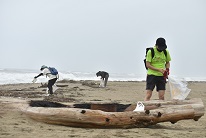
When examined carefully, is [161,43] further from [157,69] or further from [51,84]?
[51,84]

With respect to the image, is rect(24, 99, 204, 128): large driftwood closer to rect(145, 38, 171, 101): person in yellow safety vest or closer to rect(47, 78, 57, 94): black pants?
rect(145, 38, 171, 101): person in yellow safety vest

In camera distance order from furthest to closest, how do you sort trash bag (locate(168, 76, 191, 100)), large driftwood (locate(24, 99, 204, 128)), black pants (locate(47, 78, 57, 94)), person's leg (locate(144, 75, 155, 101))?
black pants (locate(47, 78, 57, 94)) < trash bag (locate(168, 76, 191, 100)) < person's leg (locate(144, 75, 155, 101)) < large driftwood (locate(24, 99, 204, 128))

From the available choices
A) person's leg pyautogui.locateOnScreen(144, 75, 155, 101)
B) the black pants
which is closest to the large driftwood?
person's leg pyautogui.locateOnScreen(144, 75, 155, 101)

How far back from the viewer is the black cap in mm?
6898

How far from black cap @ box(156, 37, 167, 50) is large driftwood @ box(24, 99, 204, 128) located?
161 cm

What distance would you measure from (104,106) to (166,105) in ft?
3.90

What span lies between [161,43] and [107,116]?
241cm

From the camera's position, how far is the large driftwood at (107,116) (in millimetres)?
→ 5199

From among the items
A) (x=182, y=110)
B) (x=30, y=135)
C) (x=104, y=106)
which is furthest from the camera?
(x=104, y=106)

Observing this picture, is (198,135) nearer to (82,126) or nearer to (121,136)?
(121,136)

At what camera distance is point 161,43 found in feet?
22.7

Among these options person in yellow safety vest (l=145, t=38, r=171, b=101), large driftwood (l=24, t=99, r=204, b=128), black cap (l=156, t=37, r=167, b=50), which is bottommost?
large driftwood (l=24, t=99, r=204, b=128)

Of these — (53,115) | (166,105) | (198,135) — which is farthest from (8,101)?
(198,135)

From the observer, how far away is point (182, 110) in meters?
5.69
